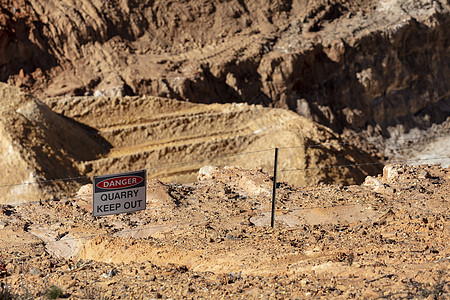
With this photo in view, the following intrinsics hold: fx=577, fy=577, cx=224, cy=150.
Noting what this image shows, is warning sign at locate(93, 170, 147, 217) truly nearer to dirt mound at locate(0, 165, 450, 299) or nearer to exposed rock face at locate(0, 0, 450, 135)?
dirt mound at locate(0, 165, 450, 299)

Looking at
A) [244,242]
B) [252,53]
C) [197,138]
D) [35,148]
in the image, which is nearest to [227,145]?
[197,138]

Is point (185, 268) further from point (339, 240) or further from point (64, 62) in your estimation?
point (64, 62)

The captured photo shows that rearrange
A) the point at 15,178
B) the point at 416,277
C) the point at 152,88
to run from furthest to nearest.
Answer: the point at 152,88 → the point at 15,178 → the point at 416,277

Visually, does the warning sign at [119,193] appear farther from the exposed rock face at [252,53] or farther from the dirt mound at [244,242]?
the exposed rock face at [252,53]

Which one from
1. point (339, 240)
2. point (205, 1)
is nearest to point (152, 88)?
point (205, 1)

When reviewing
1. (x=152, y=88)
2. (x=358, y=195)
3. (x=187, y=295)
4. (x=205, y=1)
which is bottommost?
(x=187, y=295)

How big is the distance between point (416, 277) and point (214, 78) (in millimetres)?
21932

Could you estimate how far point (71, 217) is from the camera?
9.80m

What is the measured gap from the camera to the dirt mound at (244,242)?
21.9 feet

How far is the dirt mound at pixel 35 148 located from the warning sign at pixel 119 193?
934cm

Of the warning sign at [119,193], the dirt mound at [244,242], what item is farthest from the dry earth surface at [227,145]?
the warning sign at [119,193]

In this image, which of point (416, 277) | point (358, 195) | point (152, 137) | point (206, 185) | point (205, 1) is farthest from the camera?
point (205, 1)

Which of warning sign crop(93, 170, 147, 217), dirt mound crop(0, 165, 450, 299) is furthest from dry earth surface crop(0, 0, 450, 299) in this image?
warning sign crop(93, 170, 147, 217)

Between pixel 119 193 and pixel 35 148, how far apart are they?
11189mm
